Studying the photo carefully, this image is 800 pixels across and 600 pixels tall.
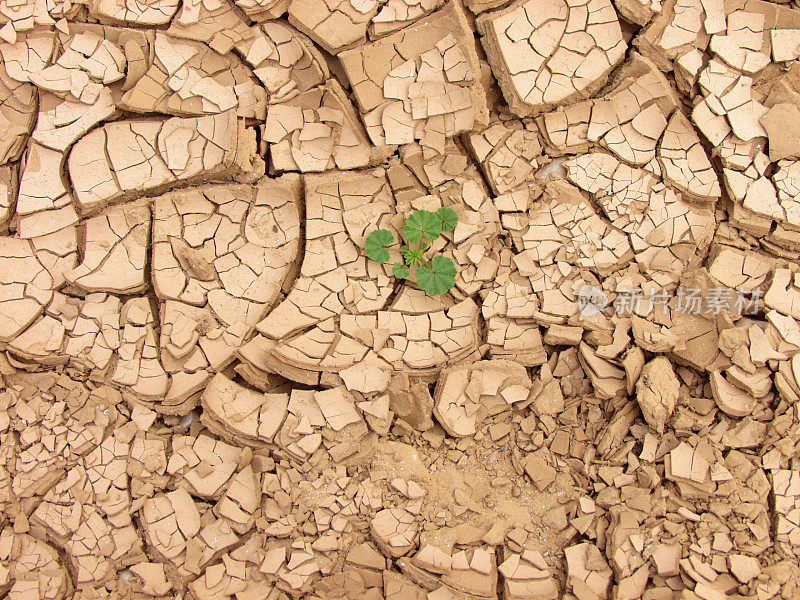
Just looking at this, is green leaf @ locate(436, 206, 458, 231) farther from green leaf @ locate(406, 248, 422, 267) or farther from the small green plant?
green leaf @ locate(406, 248, 422, 267)

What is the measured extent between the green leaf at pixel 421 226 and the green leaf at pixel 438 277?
130 mm

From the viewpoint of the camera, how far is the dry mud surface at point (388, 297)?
287 centimetres

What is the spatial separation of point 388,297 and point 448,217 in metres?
0.52

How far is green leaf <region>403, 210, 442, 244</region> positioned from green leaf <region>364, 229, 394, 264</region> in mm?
98

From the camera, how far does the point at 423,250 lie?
3.20m

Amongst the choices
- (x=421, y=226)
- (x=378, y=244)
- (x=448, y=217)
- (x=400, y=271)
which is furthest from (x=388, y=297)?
(x=448, y=217)

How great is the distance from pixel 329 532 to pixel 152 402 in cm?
111

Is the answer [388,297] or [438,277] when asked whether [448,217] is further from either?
[388,297]

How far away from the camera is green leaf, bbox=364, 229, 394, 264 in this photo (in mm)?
3154

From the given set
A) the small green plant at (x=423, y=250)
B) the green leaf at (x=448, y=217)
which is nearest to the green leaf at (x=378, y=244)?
the small green plant at (x=423, y=250)

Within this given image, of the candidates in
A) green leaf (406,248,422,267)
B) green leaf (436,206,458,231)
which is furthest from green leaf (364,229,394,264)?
green leaf (436,206,458,231)

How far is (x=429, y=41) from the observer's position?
3.30 meters

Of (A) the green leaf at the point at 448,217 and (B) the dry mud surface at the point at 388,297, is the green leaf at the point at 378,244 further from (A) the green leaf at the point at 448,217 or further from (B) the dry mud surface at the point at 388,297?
(A) the green leaf at the point at 448,217

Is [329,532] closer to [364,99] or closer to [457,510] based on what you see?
[457,510]
